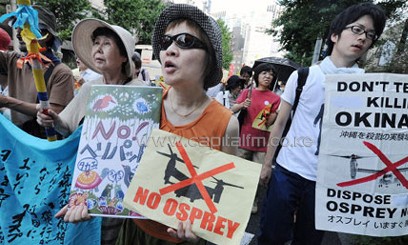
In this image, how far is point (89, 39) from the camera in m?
1.88

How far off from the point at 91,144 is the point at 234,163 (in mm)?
666

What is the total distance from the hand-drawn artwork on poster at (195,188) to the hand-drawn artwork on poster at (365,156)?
0.71 metres

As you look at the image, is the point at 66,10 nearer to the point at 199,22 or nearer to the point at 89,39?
the point at 89,39

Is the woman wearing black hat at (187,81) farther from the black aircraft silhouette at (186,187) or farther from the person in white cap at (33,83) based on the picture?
the person in white cap at (33,83)

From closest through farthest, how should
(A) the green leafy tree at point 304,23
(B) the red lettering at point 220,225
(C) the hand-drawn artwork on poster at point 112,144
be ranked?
(B) the red lettering at point 220,225 → (C) the hand-drawn artwork on poster at point 112,144 → (A) the green leafy tree at point 304,23

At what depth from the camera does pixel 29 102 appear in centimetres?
202

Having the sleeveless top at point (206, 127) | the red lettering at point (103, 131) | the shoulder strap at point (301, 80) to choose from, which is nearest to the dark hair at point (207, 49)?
the sleeveless top at point (206, 127)

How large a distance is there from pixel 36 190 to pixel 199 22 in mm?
1344

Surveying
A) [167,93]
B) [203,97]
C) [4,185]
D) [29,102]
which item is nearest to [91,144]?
[167,93]

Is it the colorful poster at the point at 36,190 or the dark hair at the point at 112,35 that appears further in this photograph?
the dark hair at the point at 112,35

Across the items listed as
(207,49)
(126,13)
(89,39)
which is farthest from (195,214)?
(126,13)

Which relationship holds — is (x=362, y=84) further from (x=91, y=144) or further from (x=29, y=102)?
(x=29, y=102)

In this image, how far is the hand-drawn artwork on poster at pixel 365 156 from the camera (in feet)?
4.86

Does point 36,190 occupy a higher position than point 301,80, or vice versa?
point 301,80
